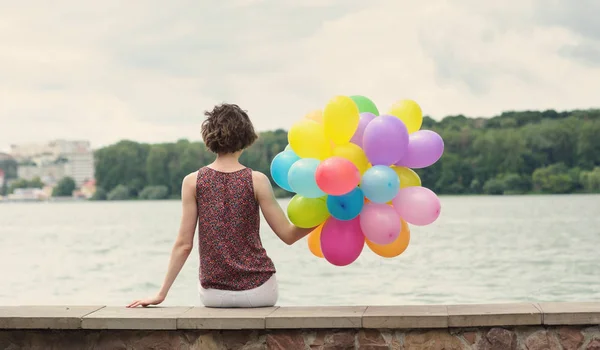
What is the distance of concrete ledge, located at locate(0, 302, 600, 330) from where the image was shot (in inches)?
171

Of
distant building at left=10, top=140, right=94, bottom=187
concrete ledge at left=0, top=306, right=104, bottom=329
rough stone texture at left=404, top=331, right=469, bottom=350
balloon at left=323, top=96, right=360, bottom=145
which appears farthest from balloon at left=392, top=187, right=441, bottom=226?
distant building at left=10, top=140, right=94, bottom=187

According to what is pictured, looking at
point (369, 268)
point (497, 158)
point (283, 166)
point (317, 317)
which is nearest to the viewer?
point (317, 317)

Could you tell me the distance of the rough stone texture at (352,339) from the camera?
4.38 meters

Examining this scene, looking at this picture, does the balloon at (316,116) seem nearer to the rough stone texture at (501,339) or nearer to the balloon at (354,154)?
the balloon at (354,154)

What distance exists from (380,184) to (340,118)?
14.3 inches

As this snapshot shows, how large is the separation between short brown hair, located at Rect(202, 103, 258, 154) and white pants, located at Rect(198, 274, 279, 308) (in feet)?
2.21

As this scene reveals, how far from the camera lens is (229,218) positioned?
4.55 m

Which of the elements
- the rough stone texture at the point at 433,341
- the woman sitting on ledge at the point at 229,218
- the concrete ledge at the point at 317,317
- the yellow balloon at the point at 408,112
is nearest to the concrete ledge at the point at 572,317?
the concrete ledge at the point at 317,317

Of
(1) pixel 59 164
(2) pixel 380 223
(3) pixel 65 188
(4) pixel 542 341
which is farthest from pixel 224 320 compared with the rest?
(1) pixel 59 164

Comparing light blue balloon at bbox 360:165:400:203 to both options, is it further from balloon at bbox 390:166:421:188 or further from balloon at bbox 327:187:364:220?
balloon at bbox 390:166:421:188

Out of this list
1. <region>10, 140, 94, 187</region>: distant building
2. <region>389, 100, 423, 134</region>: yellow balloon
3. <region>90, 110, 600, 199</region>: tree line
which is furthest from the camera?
<region>10, 140, 94, 187</region>: distant building

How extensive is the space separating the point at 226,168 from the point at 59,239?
3658 cm

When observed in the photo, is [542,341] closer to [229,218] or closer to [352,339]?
[352,339]

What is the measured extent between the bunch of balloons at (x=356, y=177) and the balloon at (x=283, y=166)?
22 mm
